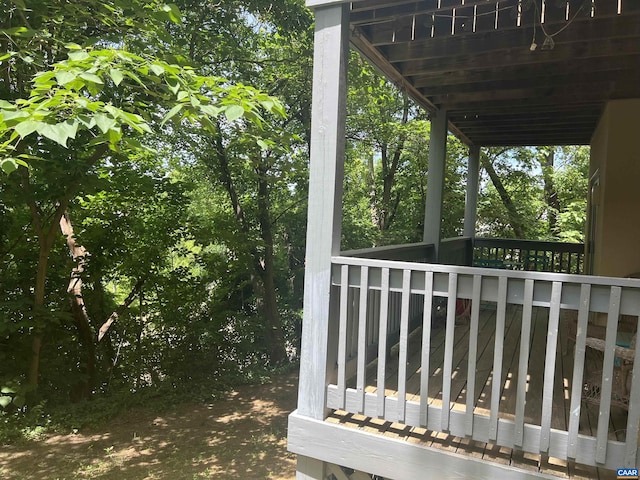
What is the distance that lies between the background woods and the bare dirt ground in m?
0.70

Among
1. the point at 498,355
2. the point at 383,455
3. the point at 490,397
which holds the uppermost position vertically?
the point at 498,355

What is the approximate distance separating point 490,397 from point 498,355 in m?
0.82

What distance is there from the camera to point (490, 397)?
2.84 metres

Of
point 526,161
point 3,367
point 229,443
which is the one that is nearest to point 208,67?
point 3,367

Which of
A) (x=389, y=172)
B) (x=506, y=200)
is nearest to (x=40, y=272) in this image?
(x=389, y=172)

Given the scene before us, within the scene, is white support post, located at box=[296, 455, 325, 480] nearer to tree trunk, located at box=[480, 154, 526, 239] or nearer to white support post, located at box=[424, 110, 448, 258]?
white support post, located at box=[424, 110, 448, 258]

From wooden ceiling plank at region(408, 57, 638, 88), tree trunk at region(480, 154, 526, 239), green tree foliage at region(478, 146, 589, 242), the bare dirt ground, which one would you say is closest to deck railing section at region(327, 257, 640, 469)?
wooden ceiling plank at region(408, 57, 638, 88)

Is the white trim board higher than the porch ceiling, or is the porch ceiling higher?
the porch ceiling

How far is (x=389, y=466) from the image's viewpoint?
7.80 ft

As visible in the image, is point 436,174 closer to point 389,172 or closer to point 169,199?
point 169,199

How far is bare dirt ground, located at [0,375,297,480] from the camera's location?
4.58 m

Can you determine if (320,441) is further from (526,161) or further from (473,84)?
(526,161)

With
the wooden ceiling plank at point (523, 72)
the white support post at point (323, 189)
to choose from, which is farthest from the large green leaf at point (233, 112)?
the wooden ceiling plank at point (523, 72)

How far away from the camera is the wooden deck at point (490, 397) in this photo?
2.28 meters
